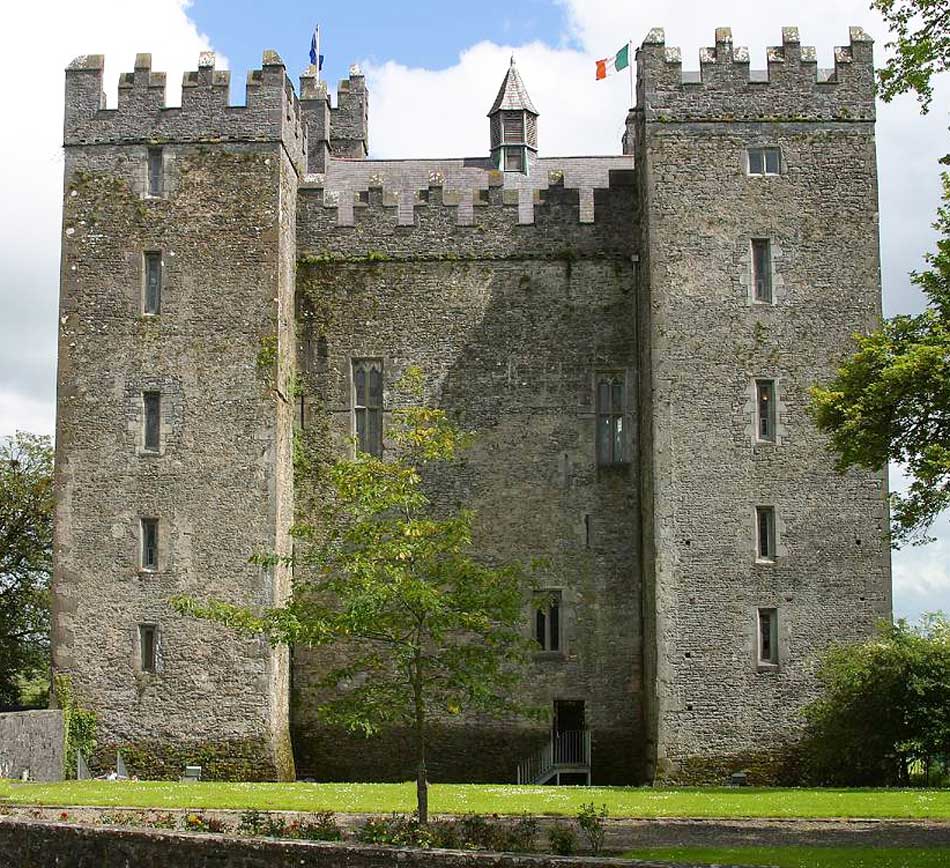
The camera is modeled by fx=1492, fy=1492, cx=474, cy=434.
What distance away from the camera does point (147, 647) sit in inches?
1150

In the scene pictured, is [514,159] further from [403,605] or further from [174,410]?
[403,605]

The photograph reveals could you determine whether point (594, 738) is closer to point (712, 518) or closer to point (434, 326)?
Result: point (712, 518)

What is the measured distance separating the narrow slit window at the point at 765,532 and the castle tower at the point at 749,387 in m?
0.03

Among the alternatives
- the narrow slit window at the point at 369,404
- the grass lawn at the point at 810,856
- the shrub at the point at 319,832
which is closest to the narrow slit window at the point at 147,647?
the narrow slit window at the point at 369,404

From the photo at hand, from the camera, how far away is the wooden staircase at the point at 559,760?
30.2 m

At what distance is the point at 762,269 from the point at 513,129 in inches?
581

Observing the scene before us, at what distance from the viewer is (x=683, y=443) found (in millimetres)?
28969

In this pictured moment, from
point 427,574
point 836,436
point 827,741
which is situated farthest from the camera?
point 827,741

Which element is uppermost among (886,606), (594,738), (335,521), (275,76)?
(275,76)

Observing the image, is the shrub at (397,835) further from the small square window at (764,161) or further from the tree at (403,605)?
the small square window at (764,161)

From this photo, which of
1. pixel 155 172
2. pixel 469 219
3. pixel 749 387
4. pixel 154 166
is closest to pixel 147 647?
pixel 155 172

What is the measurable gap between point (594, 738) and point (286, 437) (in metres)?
8.82

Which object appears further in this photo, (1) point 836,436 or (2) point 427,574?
(1) point 836,436

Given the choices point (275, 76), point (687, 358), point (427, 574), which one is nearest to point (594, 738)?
point (687, 358)
